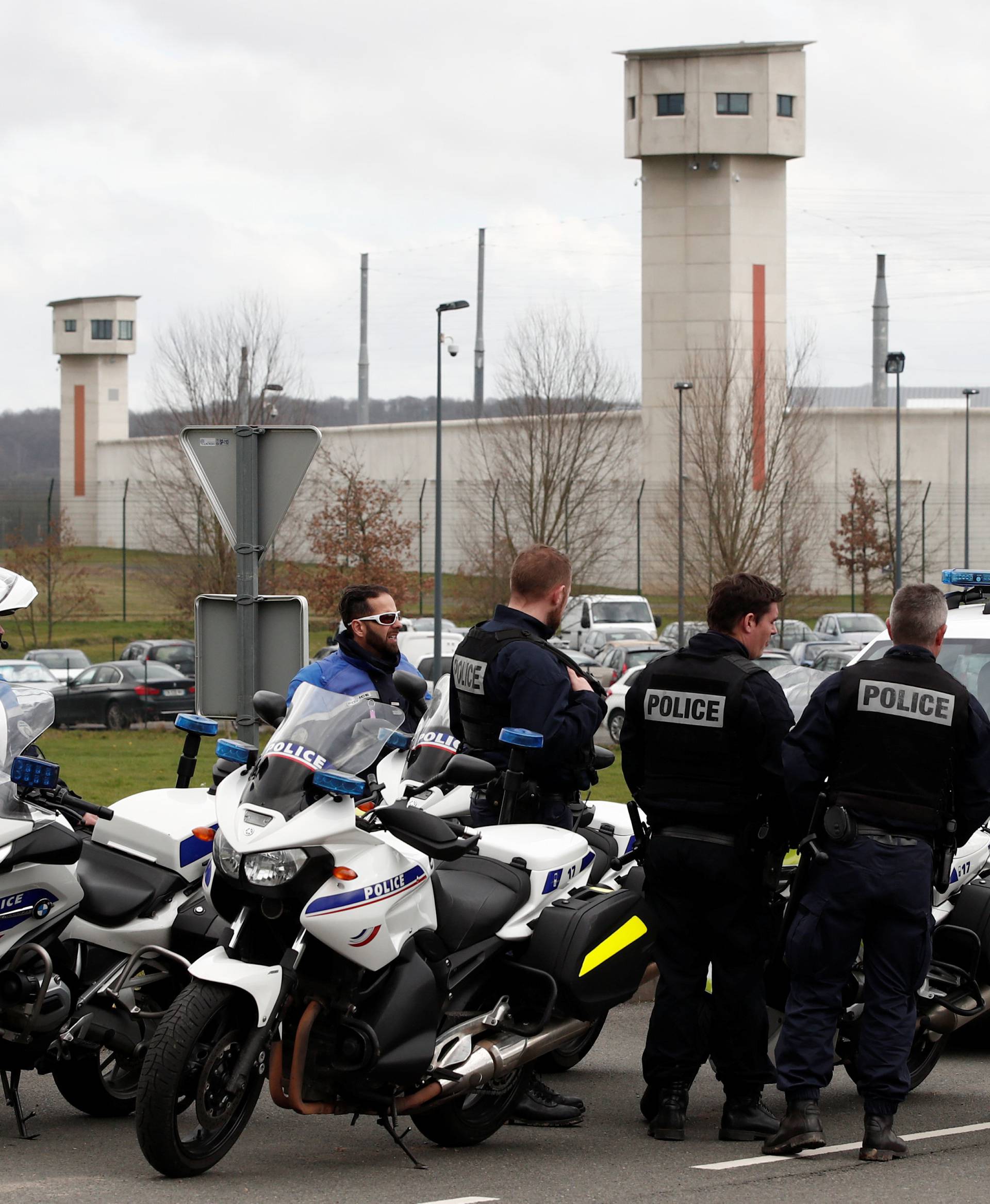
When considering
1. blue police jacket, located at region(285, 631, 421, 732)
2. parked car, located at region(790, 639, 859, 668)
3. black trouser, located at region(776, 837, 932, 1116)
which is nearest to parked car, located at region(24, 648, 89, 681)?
parked car, located at region(790, 639, 859, 668)

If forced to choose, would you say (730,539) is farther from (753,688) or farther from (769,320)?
(753,688)

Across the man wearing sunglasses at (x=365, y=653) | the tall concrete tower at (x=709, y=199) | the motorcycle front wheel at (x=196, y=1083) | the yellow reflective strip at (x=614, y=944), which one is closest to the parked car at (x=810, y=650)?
the tall concrete tower at (x=709, y=199)

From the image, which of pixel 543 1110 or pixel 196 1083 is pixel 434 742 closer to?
pixel 543 1110

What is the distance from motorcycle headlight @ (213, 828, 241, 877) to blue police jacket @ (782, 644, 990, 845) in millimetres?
1895

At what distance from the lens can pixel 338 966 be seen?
5293mm

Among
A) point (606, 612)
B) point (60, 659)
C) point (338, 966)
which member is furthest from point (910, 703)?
point (606, 612)

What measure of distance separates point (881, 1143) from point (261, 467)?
4.81 m

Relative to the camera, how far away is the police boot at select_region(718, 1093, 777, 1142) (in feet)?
19.5

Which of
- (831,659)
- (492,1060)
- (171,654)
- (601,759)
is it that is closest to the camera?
(492,1060)

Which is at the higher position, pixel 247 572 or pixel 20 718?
pixel 247 572

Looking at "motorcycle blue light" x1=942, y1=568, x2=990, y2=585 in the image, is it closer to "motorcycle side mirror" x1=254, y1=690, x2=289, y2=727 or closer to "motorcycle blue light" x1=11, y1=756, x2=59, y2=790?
"motorcycle side mirror" x1=254, y1=690, x2=289, y2=727

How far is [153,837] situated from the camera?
609cm

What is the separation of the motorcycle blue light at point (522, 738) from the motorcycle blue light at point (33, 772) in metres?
1.52

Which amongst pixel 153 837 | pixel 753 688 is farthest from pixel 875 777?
pixel 153 837
